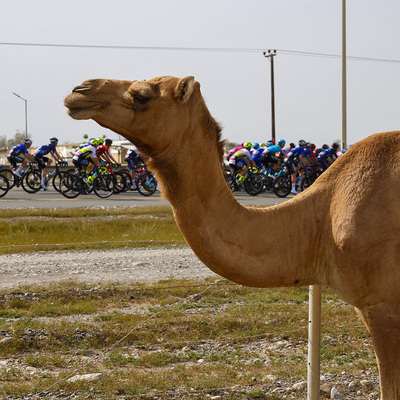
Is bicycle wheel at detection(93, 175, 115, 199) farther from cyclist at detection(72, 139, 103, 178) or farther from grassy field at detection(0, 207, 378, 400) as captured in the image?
grassy field at detection(0, 207, 378, 400)

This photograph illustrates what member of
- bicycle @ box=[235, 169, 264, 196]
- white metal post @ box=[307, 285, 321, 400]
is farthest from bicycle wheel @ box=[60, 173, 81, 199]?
white metal post @ box=[307, 285, 321, 400]

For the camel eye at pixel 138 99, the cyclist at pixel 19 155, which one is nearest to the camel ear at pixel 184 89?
the camel eye at pixel 138 99

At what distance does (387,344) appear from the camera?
3.81m

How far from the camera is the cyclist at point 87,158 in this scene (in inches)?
971

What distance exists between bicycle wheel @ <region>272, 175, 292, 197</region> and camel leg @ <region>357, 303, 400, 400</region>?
23.4 metres

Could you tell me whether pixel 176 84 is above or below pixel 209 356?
above

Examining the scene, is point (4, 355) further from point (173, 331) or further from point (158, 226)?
point (158, 226)

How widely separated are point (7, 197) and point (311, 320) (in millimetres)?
22156

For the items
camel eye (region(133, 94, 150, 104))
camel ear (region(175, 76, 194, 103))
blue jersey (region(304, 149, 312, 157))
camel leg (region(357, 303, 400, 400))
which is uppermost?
camel ear (region(175, 76, 194, 103))

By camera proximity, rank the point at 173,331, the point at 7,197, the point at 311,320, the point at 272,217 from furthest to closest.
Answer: the point at 7,197, the point at 173,331, the point at 311,320, the point at 272,217

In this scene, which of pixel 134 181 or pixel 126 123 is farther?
pixel 134 181

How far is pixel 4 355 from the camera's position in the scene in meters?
7.28

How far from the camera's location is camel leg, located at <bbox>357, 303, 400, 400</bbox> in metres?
3.81

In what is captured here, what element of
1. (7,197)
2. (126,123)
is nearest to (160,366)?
(126,123)
